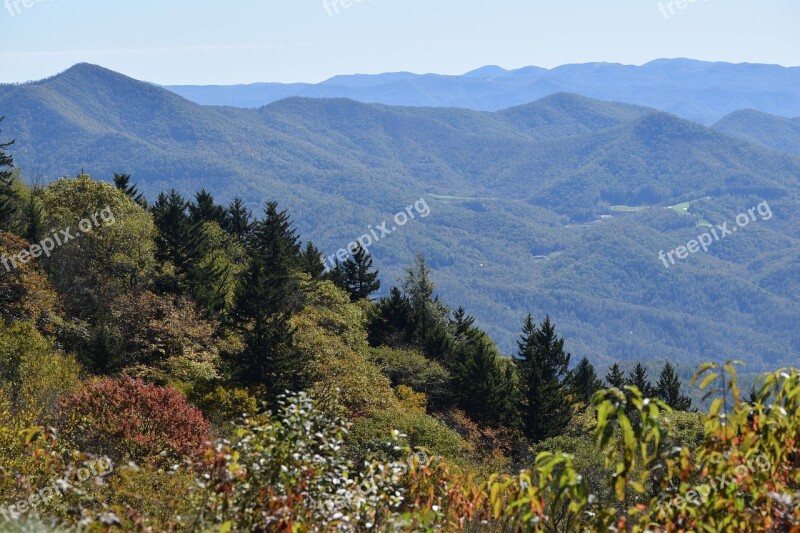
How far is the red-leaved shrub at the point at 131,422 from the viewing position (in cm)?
2134

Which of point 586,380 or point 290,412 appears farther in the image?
point 586,380

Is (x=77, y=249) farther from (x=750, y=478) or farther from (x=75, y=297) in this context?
(x=750, y=478)

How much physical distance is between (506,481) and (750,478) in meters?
2.08

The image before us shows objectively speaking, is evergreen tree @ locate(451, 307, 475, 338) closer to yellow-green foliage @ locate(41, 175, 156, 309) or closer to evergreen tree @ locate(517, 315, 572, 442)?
evergreen tree @ locate(517, 315, 572, 442)

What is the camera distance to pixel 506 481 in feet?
24.4

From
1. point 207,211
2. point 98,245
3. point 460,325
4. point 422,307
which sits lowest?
point 460,325

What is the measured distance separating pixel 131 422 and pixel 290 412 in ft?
48.0

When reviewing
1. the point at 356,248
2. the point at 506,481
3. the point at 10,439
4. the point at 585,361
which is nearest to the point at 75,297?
the point at 10,439

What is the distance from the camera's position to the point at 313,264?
59406 mm

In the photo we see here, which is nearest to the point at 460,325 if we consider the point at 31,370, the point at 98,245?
the point at 98,245

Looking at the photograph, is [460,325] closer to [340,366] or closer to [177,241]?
[177,241]

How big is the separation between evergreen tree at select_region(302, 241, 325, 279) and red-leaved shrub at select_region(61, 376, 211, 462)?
33077 millimetres

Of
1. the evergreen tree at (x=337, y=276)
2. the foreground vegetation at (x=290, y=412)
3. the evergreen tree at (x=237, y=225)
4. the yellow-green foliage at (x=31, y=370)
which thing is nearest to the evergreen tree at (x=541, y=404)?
the foreground vegetation at (x=290, y=412)

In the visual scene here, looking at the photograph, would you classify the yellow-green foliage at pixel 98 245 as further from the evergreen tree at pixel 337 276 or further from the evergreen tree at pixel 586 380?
the evergreen tree at pixel 586 380
